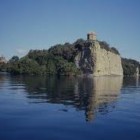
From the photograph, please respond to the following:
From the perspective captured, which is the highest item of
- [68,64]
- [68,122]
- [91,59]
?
[91,59]

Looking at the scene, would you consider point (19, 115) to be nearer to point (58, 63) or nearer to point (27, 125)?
point (27, 125)

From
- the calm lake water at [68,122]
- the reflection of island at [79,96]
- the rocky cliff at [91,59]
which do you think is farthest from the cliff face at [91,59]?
the calm lake water at [68,122]

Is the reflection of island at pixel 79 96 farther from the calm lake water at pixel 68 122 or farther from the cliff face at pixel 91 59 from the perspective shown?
the cliff face at pixel 91 59

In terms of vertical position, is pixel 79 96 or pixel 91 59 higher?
pixel 91 59

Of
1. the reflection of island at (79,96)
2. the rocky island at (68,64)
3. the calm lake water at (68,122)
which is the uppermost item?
the rocky island at (68,64)

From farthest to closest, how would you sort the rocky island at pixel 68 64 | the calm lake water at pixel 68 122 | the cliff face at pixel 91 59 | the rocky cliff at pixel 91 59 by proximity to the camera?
the rocky cliff at pixel 91 59 < the cliff face at pixel 91 59 < the rocky island at pixel 68 64 < the calm lake water at pixel 68 122

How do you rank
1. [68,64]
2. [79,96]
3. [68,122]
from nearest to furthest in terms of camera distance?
1. [68,122]
2. [79,96]
3. [68,64]

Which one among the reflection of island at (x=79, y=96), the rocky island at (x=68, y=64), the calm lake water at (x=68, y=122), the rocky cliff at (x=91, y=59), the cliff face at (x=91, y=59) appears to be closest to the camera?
the calm lake water at (x=68, y=122)

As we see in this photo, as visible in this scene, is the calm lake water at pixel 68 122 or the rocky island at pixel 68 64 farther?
the rocky island at pixel 68 64

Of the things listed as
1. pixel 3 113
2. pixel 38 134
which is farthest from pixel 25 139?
pixel 3 113

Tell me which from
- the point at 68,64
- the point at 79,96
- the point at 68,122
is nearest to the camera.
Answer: the point at 68,122

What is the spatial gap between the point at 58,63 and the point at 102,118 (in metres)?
159

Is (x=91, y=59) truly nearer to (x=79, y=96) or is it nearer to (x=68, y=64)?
(x=68, y=64)

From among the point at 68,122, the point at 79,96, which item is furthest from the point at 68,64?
the point at 68,122
